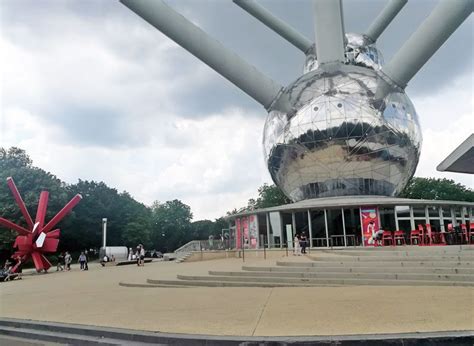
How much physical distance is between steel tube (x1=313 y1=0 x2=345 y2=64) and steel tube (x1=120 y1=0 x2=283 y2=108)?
4.98 m

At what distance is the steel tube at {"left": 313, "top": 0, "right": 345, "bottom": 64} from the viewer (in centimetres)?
2588

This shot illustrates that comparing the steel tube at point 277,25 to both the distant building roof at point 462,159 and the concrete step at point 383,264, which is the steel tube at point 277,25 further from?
the concrete step at point 383,264

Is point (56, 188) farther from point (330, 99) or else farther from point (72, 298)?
point (72, 298)

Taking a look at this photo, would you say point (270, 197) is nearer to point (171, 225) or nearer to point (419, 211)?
point (171, 225)

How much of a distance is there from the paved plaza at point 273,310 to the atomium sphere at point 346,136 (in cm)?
1491

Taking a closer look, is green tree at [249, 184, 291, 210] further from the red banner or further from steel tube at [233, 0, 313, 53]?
the red banner

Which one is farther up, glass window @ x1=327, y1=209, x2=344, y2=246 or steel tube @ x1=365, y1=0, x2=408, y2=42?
steel tube @ x1=365, y1=0, x2=408, y2=42

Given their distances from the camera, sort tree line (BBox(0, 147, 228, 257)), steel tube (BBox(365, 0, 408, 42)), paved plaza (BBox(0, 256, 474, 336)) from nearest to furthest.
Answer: paved plaza (BBox(0, 256, 474, 336)), steel tube (BBox(365, 0, 408, 42)), tree line (BBox(0, 147, 228, 257))

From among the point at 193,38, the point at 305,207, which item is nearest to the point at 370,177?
the point at 305,207

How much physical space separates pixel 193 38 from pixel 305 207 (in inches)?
470

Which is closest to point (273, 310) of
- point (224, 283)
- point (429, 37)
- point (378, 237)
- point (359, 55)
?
point (224, 283)

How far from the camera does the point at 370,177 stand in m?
24.0

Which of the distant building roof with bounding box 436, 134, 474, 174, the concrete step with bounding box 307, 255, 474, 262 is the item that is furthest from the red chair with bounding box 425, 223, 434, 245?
the concrete step with bounding box 307, 255, 474, 262

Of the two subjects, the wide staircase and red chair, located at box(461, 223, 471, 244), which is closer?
the wide staircase
